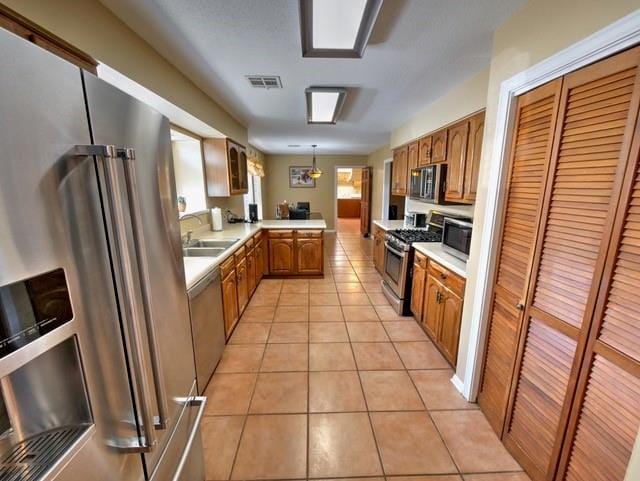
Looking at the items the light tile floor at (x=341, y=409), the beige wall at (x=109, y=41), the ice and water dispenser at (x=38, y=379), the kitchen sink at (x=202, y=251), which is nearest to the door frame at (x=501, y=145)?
the light tile floor at (x=341, y=409)

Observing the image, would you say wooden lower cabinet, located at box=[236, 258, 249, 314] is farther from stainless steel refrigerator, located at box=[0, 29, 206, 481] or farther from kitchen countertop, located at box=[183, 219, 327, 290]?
stainless steel refrigerator, located at box=[0, 29, 206, 481]

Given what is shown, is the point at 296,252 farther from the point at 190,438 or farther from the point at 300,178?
the point at 300,178

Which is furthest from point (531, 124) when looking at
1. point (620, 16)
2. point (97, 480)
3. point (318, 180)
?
point (318, 180)

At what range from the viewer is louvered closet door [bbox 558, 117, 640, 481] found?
972 mm

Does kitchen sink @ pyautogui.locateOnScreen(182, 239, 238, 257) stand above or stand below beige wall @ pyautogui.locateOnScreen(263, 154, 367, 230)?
below

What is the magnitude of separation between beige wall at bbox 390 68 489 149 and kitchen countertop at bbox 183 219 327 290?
1908mm

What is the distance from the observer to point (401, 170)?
427 cm

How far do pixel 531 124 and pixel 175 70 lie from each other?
93.9 inches

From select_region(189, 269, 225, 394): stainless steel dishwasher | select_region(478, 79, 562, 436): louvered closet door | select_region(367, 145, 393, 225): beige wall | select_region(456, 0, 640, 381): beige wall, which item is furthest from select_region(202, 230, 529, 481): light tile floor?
select_region(367, 145, 393, 225): beige wall

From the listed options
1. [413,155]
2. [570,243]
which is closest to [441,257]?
[570,243]

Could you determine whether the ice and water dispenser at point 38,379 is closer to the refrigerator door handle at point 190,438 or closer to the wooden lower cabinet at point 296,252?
the refrigerator door handle at point 190,438

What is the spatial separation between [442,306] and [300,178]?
662 centimetres

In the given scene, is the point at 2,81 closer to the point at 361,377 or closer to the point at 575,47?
the point at 575,47

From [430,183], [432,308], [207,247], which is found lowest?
[432,308]
